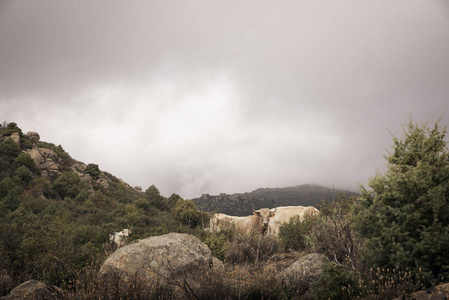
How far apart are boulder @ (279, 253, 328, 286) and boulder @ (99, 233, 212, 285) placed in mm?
2116

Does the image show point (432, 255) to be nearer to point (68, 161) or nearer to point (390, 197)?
point (390, 197)

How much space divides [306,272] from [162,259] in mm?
3867

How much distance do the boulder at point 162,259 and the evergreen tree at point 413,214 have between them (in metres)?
4.06

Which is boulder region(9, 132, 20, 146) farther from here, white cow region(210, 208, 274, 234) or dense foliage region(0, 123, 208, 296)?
white cow region(210, 208, 274, 234)

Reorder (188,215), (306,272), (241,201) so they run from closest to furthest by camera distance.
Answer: (306,272) < (188,215) < (241,201)

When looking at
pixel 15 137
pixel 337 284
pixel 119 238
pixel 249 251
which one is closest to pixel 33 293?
pixel 337 284

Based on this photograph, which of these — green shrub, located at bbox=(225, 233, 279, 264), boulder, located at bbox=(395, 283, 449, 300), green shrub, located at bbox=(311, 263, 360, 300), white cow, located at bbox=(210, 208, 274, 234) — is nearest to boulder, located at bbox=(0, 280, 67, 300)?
green shrub, located at bbox=(311, 263, 360, 300)

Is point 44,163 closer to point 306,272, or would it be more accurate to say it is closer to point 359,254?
point 306,272

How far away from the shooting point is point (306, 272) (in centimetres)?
571

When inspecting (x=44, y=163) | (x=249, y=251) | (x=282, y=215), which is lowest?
(x=249, y=251)

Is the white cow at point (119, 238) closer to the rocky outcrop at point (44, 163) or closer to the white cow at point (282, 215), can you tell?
the white cow at point (282, 215)

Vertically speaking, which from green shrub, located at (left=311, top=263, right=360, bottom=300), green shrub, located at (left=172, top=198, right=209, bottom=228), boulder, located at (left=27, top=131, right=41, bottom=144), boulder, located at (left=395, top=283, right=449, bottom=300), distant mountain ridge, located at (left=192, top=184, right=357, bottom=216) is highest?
boulder, located at (left=27, top=131, right=41, bottom=144)

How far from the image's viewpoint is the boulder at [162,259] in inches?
225

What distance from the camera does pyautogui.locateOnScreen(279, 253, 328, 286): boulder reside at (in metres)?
5.41
